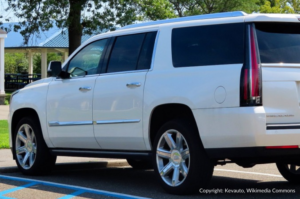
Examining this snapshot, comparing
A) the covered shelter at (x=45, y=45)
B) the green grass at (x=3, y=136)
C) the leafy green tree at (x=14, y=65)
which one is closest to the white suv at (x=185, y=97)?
the green grass at (x=3, y=136)

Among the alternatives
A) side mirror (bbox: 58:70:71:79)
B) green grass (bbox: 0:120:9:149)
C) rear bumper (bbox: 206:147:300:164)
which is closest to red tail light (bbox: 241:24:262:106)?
rear bumper (bbox: 206:147:300:164)

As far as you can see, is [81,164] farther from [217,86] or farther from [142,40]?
[217,86]

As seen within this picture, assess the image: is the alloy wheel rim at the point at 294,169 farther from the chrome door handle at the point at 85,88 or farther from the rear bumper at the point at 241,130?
the chrome door handle at the point at 85,88

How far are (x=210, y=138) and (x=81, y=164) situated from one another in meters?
4.04

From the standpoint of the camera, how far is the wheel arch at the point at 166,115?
7.60 metres

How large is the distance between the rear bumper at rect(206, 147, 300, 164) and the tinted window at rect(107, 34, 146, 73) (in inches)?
71.3

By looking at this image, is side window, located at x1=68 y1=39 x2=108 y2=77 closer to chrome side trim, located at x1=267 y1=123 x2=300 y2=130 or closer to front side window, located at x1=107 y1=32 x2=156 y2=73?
front side window, located at x1=107 y1=32 x2=156 y2=73

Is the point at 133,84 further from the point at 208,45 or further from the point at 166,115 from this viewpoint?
the point at 208,45

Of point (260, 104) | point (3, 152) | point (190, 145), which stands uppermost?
point (260, 104)

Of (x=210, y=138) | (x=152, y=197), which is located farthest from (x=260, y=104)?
(x=152, y=197)

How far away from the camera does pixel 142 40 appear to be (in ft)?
27.7

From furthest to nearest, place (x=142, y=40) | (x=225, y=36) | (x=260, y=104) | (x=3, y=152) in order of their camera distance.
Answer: (x=3, y=152) < (x=142, y=40) < (x=225, y=36) < (x=260, y=104)

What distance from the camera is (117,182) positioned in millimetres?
9078

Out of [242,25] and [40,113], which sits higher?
[242,25]
